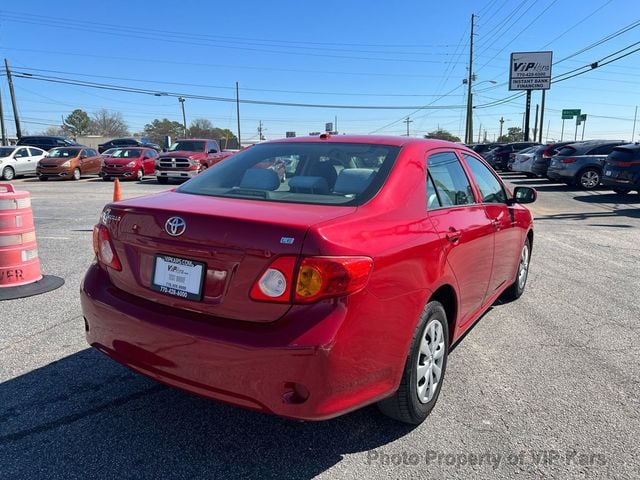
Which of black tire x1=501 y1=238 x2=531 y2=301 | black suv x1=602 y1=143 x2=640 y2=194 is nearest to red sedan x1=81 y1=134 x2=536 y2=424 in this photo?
black tire x1=501 y1=238 x2=531 y2=301

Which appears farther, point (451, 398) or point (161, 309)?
point (451, 398)

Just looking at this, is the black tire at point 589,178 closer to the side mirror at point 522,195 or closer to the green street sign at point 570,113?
the side mirror at point 522,195

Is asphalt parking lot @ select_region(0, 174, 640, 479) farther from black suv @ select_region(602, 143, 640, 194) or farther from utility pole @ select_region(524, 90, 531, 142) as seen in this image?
utility pole @ select_region(524, 90, 531, 142)

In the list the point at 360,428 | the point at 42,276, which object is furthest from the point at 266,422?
the point at 42,276

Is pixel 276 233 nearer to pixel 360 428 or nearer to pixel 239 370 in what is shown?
pixel 239 370

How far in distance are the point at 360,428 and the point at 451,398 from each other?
0.73m

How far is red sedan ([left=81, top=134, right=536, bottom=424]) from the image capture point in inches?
87.7

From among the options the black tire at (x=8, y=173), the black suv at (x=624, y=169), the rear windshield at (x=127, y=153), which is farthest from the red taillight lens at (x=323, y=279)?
the black tire at (x=8, y=173)

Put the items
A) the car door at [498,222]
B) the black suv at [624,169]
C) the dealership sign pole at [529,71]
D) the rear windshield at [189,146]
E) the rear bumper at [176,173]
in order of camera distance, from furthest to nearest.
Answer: the dealership sign pole at [529,71] < the rear windshield at [189,146] < the rear bumper at [176,173] < the black suv at [624,169] < the car door at [498,222]

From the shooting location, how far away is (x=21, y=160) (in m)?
23.9

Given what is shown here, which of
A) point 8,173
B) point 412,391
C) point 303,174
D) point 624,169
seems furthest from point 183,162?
point 412,391

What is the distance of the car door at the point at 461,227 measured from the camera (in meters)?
3.14

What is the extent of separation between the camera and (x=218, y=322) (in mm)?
2385

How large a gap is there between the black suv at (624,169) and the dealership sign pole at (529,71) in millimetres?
29478
